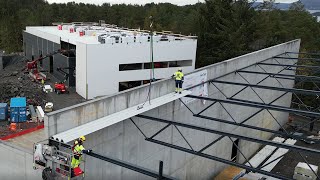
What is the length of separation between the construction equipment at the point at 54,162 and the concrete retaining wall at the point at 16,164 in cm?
171

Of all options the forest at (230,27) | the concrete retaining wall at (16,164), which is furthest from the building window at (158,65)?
the concrete retaining wall at (16,164)

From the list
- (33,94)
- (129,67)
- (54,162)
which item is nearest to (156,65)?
(129,67)

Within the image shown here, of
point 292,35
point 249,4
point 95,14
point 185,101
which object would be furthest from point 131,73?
point 95,14

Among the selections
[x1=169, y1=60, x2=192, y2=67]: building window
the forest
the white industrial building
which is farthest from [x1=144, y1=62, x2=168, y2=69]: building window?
the forest

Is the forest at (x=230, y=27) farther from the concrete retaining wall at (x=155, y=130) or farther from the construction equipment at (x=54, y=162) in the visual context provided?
the construction equipment at (x=54, y=162)

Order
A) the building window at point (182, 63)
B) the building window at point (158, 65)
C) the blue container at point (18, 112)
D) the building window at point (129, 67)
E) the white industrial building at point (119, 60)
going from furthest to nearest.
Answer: the building window at point (182, 63)
the building window at point (158, 65)
the building window at point (129, 67)
the white industrial building at point (119, 60)
the blue container at point (18, 112)

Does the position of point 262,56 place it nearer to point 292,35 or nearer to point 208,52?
point 208,52

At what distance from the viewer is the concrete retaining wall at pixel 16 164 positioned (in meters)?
12.9

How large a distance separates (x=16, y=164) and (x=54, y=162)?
13.3 ft

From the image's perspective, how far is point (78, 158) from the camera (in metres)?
10.1

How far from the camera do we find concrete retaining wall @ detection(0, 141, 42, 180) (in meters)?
12.9

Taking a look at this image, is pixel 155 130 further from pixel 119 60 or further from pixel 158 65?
pixel 158 65

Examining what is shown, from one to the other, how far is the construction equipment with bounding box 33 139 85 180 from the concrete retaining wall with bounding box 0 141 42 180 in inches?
67.4

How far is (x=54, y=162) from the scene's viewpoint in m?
10.5
